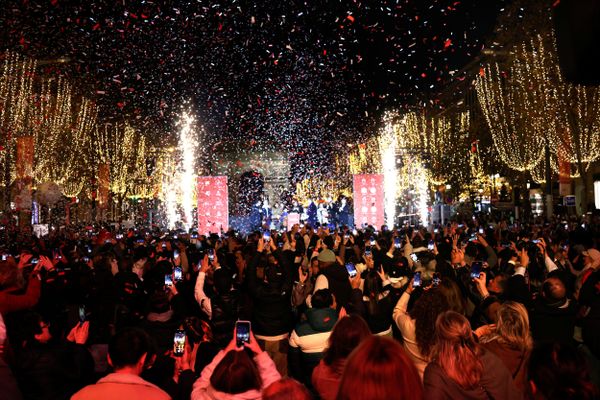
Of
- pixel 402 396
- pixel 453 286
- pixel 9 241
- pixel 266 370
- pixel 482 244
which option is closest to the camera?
pixel 402 396

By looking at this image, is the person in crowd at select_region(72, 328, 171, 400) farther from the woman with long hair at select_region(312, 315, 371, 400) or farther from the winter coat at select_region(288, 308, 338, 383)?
the winter coat at select_region(288, 308, 338, 383)

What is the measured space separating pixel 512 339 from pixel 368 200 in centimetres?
2887

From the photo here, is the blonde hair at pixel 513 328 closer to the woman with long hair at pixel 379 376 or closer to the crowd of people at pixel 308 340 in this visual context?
the crowd of people at pixel 308 340

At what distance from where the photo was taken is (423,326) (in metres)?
5.52

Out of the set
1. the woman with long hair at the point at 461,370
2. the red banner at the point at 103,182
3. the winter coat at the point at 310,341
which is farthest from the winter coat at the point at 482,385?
the red banner at the point at 103,182

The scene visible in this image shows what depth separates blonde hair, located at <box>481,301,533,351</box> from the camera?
5012 millimetres

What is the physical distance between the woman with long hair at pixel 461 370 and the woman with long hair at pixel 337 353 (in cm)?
53

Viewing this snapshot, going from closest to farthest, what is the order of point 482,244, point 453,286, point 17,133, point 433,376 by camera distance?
point 433,376 < point 453,286 < point 482,244 < point 17,133

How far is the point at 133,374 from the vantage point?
4227mm

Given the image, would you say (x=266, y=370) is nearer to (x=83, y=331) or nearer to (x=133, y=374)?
(x=133, y=374)

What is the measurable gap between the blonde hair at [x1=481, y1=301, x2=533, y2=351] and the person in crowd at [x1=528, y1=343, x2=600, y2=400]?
1.44m

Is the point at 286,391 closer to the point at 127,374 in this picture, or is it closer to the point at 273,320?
the point at 127,374

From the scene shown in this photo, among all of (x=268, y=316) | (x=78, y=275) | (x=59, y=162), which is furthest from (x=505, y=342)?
(x=59, y=162)

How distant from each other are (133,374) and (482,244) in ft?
31.5
